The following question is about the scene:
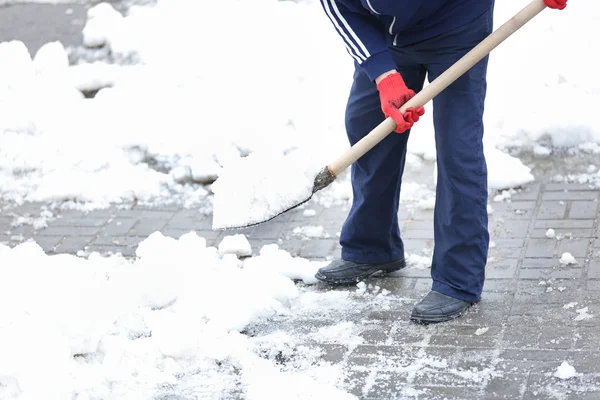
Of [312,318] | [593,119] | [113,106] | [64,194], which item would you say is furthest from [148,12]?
[312,318]

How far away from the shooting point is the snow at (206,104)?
5.34m

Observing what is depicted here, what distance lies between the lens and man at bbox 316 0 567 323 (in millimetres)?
3574

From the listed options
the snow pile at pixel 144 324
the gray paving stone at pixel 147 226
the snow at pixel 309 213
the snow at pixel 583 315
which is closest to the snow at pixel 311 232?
the snow at pixel 309 213

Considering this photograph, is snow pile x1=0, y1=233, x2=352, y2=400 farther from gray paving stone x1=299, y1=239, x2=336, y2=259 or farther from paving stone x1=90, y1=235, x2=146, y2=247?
paving stone x1=90, y1=235, x2=146, y2=247

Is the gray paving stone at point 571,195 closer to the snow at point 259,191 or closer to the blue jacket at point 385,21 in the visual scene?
the blue jacket at point 385,21

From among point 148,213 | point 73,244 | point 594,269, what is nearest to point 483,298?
point 594,269

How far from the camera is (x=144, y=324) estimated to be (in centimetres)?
383

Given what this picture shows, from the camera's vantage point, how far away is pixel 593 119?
17.1ft

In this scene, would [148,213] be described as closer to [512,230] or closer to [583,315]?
[512,230]

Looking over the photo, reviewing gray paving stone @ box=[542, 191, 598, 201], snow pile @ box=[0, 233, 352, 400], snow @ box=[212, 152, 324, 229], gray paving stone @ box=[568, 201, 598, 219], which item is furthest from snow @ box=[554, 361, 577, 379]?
gray paving stone @ box=[542, 191, 598, 201]

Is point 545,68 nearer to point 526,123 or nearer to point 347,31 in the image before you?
point 526,123

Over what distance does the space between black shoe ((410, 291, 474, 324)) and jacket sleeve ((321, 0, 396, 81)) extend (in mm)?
927

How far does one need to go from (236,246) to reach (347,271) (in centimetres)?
62

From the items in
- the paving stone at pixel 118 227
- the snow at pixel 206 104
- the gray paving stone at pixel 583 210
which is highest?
the snow at pixel 206 104
